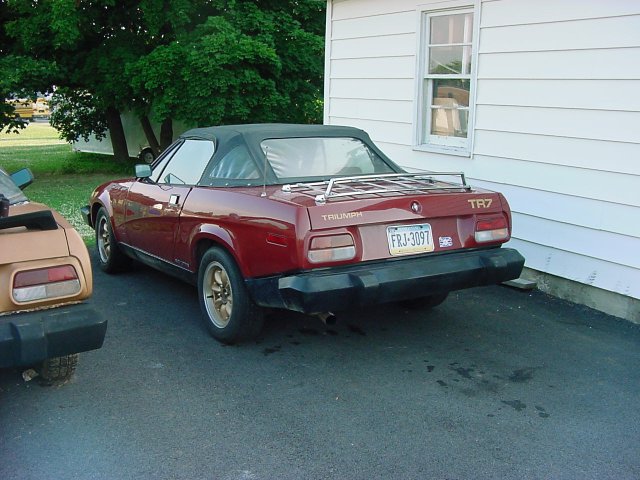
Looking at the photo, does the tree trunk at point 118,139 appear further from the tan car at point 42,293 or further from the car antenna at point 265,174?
the tan car at point 42,293

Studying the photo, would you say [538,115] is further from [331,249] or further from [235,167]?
[331,249]

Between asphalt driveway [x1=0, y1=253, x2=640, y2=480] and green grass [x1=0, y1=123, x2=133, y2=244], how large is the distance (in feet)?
14.5

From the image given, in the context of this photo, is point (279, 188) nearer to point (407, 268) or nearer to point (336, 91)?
point (407, 268)

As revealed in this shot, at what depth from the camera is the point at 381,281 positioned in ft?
14.6

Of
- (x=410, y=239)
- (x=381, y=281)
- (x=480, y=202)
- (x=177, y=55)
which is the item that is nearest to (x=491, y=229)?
(x=480, y=202)

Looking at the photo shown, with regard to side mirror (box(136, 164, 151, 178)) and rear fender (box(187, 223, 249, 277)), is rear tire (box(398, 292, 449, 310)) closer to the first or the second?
rear fender (box(187, 223, 249, 277))

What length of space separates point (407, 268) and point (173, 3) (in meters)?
11.5

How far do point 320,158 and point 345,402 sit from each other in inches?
82.4

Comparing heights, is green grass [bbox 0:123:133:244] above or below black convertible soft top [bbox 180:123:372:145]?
below

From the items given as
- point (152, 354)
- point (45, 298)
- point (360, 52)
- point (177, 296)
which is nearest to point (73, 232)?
point (45, 298)

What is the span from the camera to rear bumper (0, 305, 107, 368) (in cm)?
347

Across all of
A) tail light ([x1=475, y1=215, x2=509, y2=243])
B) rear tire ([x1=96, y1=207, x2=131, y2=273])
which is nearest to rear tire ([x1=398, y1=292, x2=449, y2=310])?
tail light ([x1=475, y1=215, x2=509, y2=243])

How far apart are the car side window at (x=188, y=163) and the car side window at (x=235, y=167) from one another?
18cm

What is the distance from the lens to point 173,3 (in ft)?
47.1
